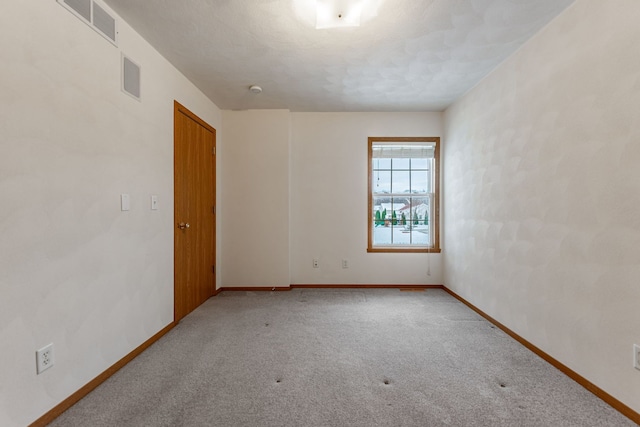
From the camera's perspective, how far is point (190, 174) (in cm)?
317

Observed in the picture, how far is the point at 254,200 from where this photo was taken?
13.3 ft

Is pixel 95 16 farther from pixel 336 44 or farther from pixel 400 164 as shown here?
pixel 400 164

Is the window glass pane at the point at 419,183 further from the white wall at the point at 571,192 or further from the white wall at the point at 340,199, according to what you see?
the white wall at the point at 571,192

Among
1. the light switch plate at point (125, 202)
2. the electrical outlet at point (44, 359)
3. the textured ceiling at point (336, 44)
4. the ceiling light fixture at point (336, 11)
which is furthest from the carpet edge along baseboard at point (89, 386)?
the ceiling light fixture at point (336, 11)

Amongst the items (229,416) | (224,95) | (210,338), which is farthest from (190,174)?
(229,416)

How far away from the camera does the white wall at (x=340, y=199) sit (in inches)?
163

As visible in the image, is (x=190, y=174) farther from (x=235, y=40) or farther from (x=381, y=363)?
(x=381, y=363)

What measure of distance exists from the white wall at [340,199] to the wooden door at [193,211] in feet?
3.71

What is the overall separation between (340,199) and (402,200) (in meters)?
0.94

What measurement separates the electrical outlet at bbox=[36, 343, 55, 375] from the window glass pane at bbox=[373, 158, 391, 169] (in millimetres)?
3817

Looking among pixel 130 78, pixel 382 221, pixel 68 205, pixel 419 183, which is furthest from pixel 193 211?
pixel 419 183

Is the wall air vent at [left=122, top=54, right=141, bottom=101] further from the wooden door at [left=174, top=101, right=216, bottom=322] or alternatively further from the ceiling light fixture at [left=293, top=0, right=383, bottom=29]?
the ceiling light fixture at [left=293, top=0, right=383, bottom=29]

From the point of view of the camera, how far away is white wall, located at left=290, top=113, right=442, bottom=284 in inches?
163

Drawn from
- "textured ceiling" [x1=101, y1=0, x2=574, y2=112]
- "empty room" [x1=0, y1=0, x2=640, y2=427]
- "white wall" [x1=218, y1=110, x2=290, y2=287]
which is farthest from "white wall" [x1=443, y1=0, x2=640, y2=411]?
"white wall" [x1=218, y1=110, x2=290, y2=287]
